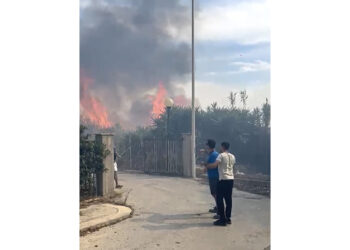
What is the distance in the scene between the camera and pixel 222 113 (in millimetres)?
3324

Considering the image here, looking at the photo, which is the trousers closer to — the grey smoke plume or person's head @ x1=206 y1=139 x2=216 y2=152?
person's head @ x1=206 y1=139 x2=216 y2=152

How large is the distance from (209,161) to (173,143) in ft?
1.03

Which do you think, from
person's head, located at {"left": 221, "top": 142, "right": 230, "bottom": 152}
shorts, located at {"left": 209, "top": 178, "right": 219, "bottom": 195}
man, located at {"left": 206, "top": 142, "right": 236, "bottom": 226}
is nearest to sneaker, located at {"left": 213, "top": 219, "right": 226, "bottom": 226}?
man, located at {"left": 206, "top": 142, "right": 236, "bottom": 226}

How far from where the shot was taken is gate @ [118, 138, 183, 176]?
3311mm

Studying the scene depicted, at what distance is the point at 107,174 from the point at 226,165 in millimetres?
937

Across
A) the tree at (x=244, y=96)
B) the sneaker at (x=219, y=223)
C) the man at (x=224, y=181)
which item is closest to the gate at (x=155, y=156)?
the man at (x=224, y=181)

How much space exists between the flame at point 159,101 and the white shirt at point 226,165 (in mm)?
588

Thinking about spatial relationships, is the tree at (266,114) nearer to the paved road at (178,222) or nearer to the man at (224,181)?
the man at (224,181)

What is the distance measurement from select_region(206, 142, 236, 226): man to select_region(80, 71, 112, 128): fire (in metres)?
0.92

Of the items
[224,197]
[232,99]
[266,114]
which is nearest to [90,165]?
[224,197]

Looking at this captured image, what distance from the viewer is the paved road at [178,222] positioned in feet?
10.5

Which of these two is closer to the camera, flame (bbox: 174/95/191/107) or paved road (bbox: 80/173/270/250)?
paved road (bbox: 80/173/270/250)

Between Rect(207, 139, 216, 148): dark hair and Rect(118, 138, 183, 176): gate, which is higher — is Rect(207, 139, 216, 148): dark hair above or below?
above

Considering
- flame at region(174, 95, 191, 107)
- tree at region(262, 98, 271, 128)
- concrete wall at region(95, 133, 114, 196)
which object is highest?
flame at region(174, 95, 191, 107)
